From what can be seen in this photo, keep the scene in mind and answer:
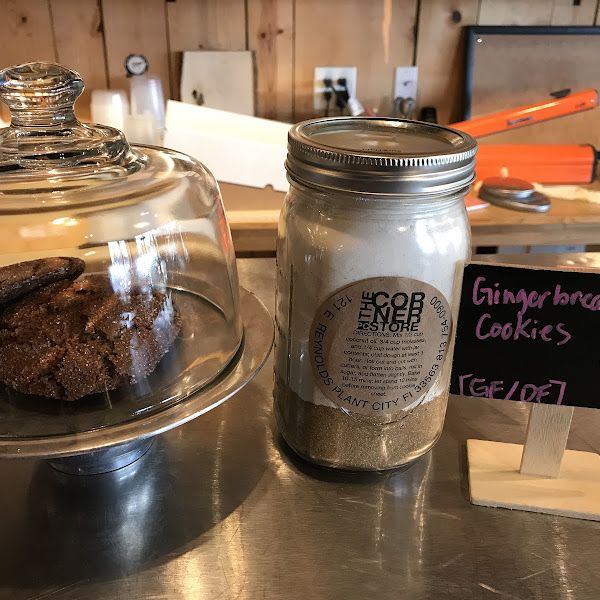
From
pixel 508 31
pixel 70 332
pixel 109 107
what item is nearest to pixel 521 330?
pixel 70 332

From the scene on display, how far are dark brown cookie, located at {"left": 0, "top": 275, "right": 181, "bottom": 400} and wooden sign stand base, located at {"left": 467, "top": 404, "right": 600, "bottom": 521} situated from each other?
0.32m

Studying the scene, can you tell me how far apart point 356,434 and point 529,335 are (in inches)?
6.6

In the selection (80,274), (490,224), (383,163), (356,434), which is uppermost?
(383,163)

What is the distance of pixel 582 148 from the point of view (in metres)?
1.83

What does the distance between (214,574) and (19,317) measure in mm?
257

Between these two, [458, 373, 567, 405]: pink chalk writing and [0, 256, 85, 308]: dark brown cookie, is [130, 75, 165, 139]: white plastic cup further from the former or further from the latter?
[458, 373, 567, 405]: pink chalk writing

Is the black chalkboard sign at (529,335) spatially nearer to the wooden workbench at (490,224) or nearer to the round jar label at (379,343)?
the round jar label at (379,343)

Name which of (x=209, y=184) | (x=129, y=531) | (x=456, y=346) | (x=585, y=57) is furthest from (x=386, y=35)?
(x=129, y=531)

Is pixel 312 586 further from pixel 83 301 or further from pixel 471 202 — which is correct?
pixel 471 202

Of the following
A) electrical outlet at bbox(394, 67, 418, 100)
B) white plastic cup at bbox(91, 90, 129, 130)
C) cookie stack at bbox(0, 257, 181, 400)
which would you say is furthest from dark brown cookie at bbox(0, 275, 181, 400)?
electrical outlet at bbox(394, 67, 418, 100)

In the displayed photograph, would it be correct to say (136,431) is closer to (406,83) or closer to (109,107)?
(109,107)

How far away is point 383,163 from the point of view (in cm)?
42

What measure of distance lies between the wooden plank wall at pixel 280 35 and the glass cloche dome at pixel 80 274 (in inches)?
58.7

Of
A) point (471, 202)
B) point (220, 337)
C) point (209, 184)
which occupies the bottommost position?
point (471, 202)
